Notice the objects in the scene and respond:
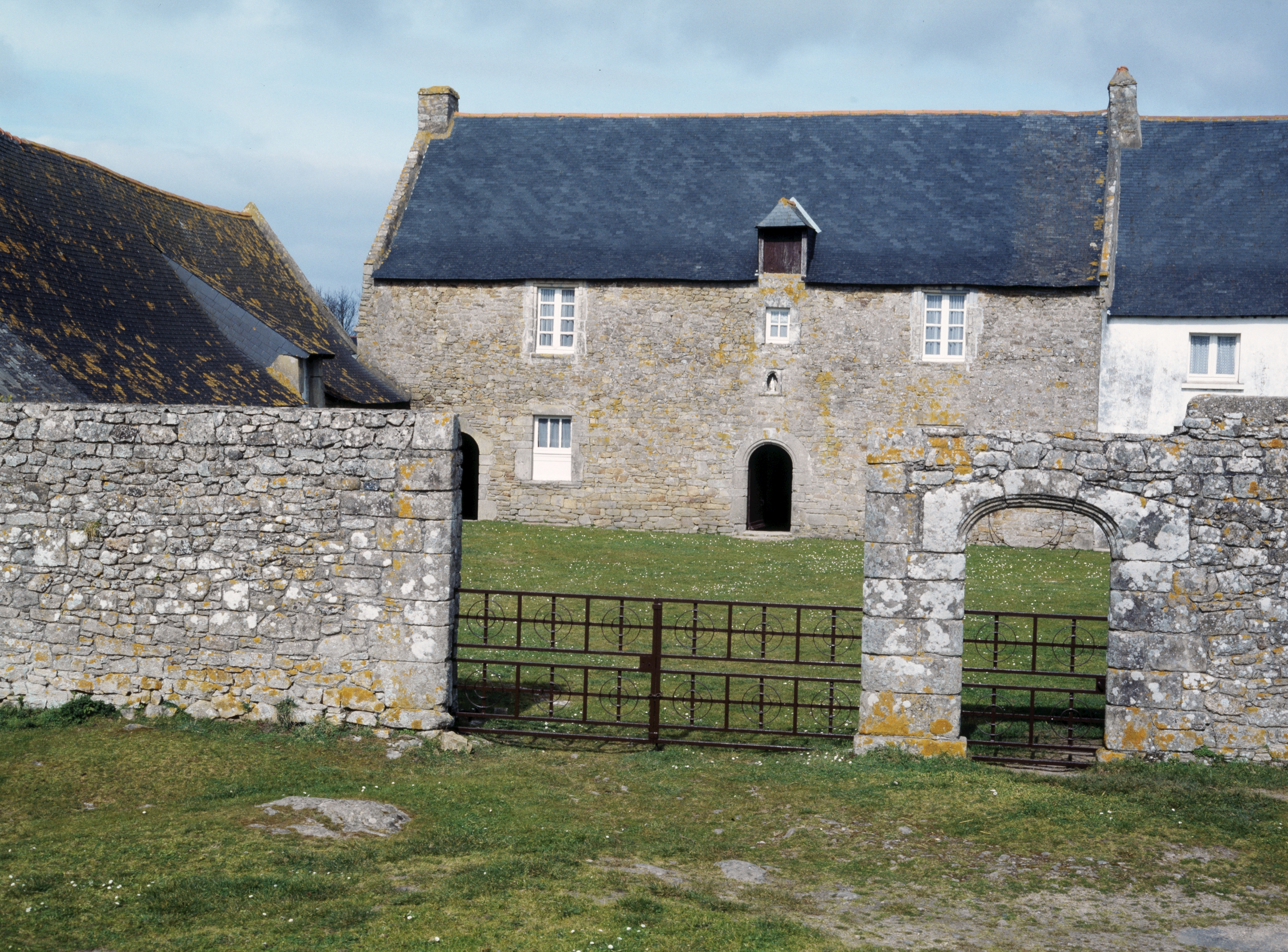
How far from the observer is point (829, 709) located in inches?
400

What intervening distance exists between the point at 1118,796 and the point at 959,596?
170cm

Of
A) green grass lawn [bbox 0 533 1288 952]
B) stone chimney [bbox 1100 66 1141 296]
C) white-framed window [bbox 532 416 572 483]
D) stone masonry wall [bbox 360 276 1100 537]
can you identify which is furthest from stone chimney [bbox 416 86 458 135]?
green grass lawn [bbox 0 533 1288 952]

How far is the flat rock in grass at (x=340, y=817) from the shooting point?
7.11 meters

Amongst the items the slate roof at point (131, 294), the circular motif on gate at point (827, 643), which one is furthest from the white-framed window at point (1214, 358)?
the slate roof at point (131, 294)

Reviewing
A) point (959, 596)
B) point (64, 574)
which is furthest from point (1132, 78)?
point (64, 574)

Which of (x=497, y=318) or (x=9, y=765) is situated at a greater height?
(x=497, y=318)

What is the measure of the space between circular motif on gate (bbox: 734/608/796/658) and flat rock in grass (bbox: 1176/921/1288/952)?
6031mm

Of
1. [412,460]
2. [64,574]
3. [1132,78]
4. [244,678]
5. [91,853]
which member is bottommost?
[91,853]

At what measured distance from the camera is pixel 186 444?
923 cm

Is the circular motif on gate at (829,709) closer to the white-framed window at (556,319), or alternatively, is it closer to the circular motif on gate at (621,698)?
the circular motif on gate at (621,698)

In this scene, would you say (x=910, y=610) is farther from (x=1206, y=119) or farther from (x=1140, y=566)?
(x=1206, y=119)

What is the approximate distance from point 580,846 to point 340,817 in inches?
60.8

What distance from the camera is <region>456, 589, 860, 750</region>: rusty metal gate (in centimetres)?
909

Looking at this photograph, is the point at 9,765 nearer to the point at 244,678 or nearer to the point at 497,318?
the point at 244,678
